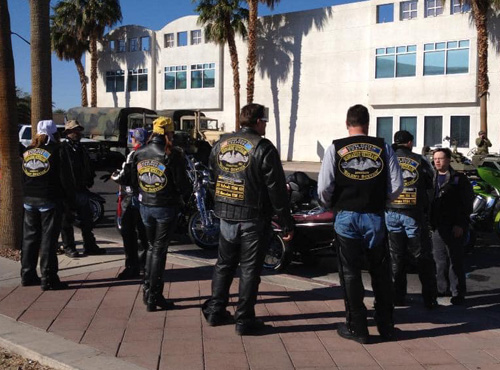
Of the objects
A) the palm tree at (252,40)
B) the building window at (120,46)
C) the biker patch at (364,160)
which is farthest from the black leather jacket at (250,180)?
the building window at (120,46)

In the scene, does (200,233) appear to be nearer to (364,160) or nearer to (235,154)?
(235,154)

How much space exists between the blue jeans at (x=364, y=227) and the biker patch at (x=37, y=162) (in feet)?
10.8

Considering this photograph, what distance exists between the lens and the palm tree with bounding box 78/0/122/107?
130 feet

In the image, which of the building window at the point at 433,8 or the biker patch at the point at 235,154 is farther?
the building window at the point at 433,8

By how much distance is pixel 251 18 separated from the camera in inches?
1278

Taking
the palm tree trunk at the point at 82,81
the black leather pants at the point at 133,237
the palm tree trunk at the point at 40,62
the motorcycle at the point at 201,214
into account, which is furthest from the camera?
the palm tree trunk at the point at 82,81

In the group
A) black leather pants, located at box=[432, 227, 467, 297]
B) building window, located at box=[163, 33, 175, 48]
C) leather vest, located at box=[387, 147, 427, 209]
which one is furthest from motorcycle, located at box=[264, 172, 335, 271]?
building window, located at box=[163, 33, 175, 48]

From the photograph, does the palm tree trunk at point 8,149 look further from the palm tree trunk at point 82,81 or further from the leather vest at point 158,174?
the palm tree trunk at point 82,81

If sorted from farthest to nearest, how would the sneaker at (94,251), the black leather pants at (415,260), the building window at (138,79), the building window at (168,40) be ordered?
1. the building window at (138,79)
2. the building window at (168,40)
3. the sneaker at (94,251)
4. the black leather pants at (415,260)

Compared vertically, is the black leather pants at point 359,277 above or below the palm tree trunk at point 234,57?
below

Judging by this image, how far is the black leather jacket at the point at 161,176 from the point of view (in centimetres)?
538

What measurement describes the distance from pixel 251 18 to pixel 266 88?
4.54 meters

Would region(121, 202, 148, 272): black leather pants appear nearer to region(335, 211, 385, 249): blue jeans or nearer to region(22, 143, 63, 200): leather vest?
region(22, 143, 63, 200): leather vest

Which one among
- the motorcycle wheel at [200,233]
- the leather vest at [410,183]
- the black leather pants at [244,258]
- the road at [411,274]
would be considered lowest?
the road at [411,274]
